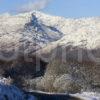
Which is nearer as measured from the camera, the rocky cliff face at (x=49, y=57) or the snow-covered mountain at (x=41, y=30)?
the rocky cliff face at (x=49, y=57)

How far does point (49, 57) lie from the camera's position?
62.5 ft

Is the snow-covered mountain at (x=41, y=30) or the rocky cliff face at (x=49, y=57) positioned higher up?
the snow-covered mountain at (x=41, y=30)

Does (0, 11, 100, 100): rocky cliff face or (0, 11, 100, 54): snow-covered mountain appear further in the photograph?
(0, 11, 100, 54): snow-covered mountain

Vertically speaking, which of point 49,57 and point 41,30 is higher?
point 41,30

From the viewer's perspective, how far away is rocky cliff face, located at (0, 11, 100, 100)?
17531 mm

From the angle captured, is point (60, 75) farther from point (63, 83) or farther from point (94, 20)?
point (94, 20)

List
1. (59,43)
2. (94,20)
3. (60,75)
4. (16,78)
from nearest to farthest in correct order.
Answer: (16,78) < (60,75) < (59,43) < (94,20)

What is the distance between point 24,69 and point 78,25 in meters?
4.67

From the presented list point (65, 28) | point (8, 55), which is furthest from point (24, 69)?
point (65, 28)

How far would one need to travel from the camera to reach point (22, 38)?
63.0 ft

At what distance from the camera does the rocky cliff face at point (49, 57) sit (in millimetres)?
17531

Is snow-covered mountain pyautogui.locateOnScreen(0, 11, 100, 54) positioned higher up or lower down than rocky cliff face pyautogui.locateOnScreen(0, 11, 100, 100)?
higher up

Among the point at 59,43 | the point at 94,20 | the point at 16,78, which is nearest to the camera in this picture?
the point at 16,78

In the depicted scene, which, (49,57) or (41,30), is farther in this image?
(41,30)
